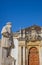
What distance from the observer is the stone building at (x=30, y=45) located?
853 inches

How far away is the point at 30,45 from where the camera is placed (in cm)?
2216

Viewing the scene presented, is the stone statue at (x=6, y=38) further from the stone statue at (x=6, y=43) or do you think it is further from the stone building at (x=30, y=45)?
the stone building at (x=30, y=45)

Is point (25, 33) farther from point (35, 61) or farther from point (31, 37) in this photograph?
point (35, 61)

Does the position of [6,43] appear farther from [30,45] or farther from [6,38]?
[30,45]

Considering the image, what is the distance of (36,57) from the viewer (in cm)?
2189

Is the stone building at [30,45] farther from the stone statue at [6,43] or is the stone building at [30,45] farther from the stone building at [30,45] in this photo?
the stone statue at [6,43]

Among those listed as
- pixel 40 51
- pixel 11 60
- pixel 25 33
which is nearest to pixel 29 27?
pixel 25 33

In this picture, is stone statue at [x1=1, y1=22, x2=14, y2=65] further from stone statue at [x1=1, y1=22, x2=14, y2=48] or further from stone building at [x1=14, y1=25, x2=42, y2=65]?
stone building at [x1=14, y1=25, x2=42, y2=65]

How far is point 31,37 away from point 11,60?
759 cm

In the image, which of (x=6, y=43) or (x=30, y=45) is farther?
(x=30, y=45)

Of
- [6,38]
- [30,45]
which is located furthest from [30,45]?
[6,38]

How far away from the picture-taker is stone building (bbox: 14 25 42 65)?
21656mm

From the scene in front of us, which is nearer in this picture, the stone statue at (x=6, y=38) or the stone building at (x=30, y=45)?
the stone statue at (x=6, y=38)

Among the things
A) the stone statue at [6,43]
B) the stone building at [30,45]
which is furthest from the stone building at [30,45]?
the stone statue at [6,43]
